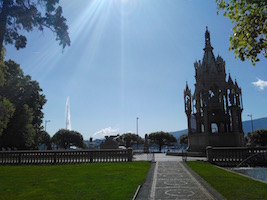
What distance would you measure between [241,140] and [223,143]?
12.7 feet

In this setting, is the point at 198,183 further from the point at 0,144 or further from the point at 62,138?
the point at 62,138

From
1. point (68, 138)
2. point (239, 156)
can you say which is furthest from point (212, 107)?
point (68, 138)

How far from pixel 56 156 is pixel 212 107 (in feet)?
88.7

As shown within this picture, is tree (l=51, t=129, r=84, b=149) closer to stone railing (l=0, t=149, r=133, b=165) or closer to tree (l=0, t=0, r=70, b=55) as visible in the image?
stone railing (l=0, t=149, r=133, b=165)

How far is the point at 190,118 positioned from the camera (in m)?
42.7

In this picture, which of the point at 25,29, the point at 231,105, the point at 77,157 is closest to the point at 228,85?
the point at 231,105

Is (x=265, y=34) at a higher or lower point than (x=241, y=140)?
higher

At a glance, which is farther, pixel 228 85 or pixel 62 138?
pixel 62 138

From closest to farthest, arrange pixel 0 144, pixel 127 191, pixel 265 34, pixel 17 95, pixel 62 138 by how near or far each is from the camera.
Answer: pixel 265 34
pixel 127 191
pixel 0 144
pixel 17 95
pixel 62 138

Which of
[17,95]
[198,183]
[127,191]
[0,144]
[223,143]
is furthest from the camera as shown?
[17,95]

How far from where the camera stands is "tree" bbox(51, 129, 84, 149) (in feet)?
309

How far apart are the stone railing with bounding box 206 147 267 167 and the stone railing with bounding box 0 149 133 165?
374 inches

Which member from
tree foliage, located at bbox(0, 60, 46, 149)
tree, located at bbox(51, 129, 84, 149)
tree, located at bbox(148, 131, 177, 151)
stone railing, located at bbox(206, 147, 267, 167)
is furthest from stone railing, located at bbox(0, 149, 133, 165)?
tree, located at bbox(148, 131, 177, 151)

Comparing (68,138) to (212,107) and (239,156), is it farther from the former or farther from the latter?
(239,156)
